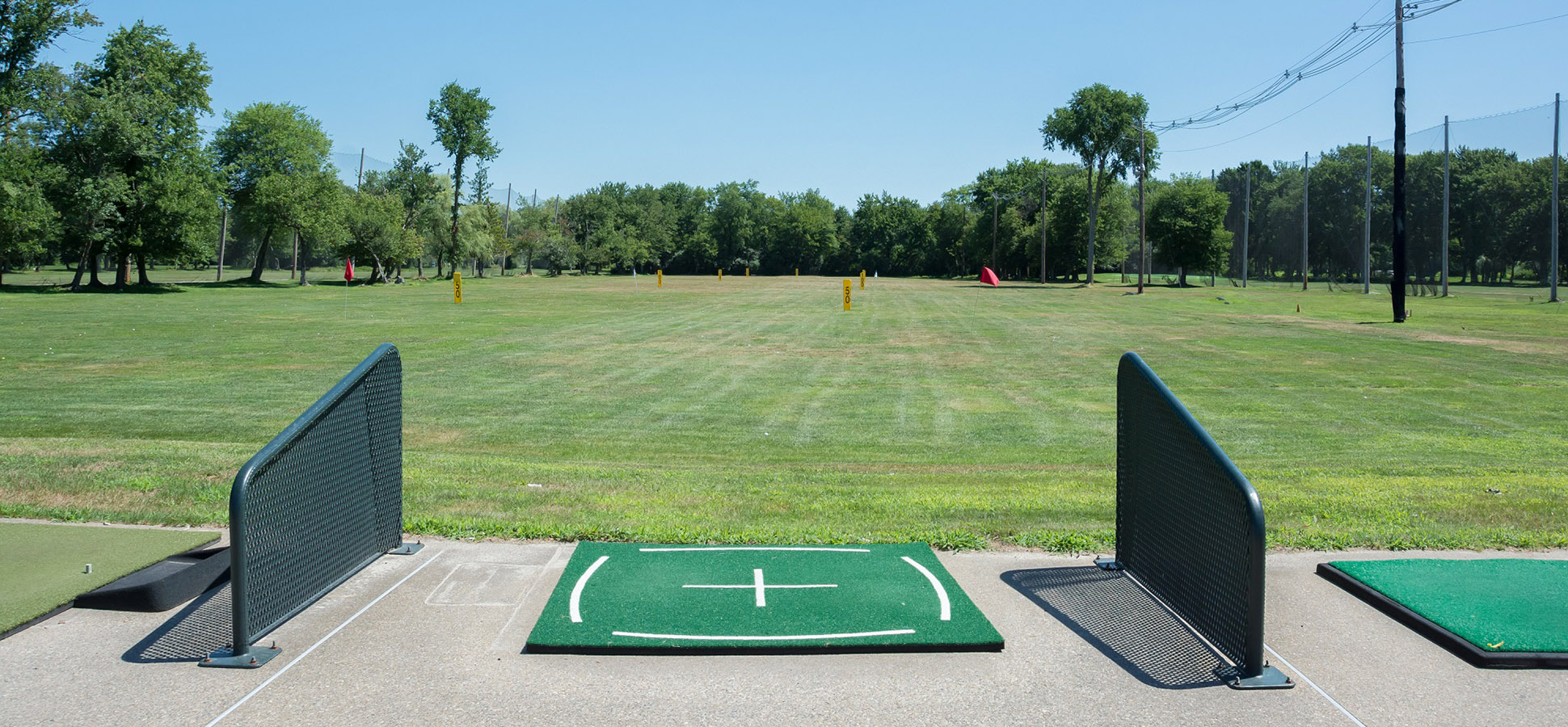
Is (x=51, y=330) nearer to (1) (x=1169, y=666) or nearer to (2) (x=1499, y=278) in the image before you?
(1) (x=1169, y=666)

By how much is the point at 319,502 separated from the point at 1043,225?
7846 cm

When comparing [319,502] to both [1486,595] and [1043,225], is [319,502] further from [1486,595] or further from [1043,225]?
[1043,225]

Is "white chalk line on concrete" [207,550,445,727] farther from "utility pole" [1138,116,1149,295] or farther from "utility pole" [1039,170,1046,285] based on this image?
"utility pole" [1039,170,1046,285]

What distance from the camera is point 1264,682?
467cm

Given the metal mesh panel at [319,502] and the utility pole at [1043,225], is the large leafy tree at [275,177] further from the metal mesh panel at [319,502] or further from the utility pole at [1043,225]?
the metal mesh panel at [319,502]

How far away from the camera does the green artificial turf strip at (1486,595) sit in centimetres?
518

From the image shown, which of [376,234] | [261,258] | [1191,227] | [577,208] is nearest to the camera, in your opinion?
[261,258]

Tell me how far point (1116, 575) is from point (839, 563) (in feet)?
5.95

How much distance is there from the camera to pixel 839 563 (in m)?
6.53

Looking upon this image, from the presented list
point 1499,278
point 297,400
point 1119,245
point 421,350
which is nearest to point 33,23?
point 421,350

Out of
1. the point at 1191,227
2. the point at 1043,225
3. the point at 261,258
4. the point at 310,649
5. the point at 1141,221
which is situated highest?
the point at 1191,227

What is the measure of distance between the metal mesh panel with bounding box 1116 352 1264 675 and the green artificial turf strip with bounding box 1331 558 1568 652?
135cm

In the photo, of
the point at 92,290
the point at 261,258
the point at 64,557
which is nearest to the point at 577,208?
the point at 261,258

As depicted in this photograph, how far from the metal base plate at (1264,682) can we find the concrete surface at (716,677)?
4 centimetres
